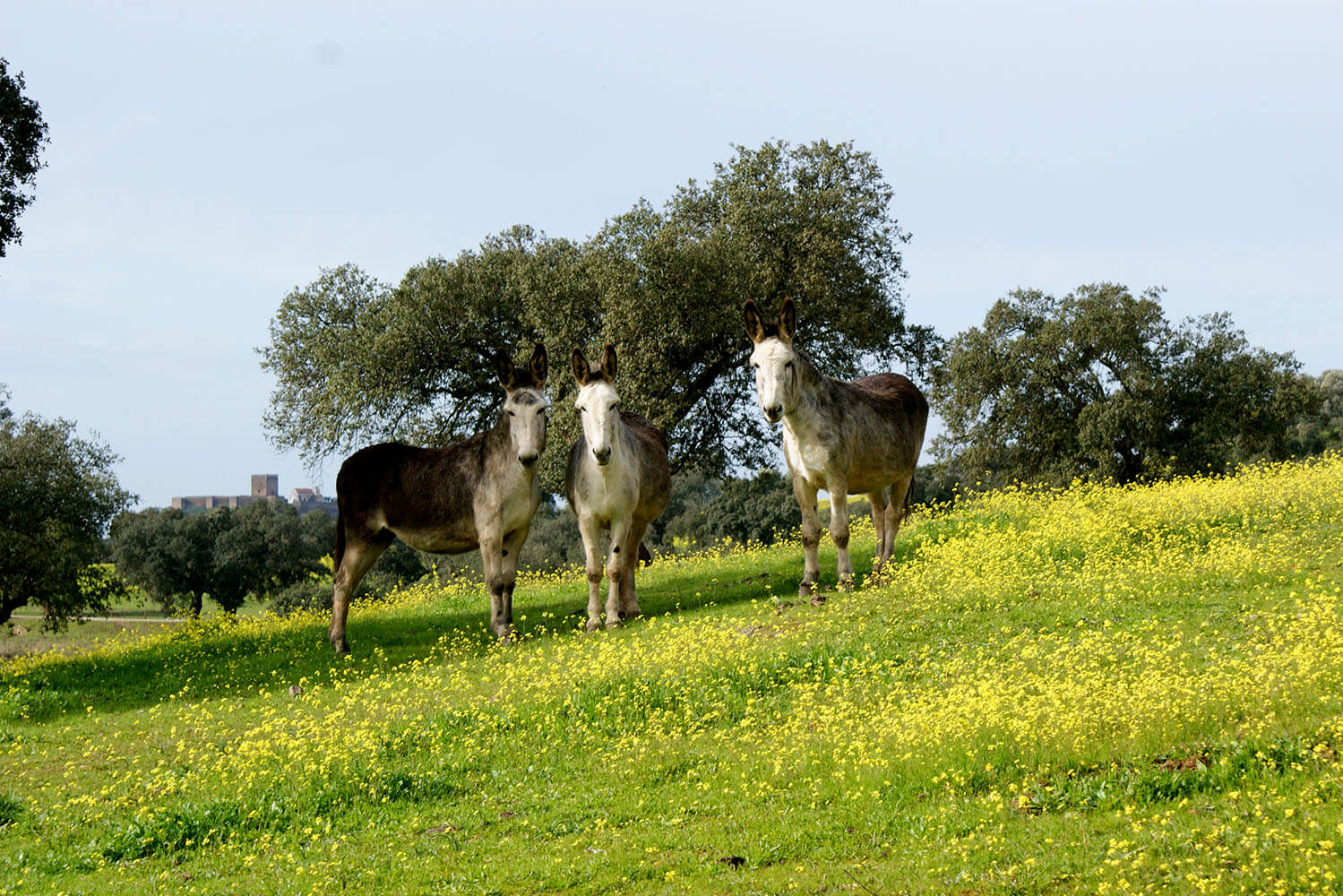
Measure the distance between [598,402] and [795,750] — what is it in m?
7.46

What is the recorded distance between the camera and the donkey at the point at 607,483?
49.3ft

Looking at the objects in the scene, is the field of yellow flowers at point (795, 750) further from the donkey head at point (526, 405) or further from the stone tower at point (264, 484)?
the stone tower at point (264, 484)

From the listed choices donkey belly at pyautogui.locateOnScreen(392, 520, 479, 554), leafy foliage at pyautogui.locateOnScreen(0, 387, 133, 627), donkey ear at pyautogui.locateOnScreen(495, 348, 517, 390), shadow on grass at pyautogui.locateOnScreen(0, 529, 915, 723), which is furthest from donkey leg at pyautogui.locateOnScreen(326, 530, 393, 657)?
leafy foliage at pyautogui.locateOnScreen(0, 387, 133, 627)

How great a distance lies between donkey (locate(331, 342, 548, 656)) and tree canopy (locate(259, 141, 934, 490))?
8825 mm

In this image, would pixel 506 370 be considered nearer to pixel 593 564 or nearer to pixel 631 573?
pixel 593 564

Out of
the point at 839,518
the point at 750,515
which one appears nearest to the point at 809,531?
the point at 839,518

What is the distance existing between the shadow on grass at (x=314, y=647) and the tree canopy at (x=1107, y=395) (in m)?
24.0

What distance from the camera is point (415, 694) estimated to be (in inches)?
497

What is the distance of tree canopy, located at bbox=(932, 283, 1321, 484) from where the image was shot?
41.7 meters

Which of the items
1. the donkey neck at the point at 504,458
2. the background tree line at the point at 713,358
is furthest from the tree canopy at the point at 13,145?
the donkey neck at the point at 504,458

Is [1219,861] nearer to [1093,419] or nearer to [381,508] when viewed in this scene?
[381,508]

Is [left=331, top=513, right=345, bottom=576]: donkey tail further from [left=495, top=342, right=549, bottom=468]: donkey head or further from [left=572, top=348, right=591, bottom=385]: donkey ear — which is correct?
[left=572, top=348, right=591, bottom=385]: donkey ear

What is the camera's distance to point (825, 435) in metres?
15.5

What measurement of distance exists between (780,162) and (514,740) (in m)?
23.4
